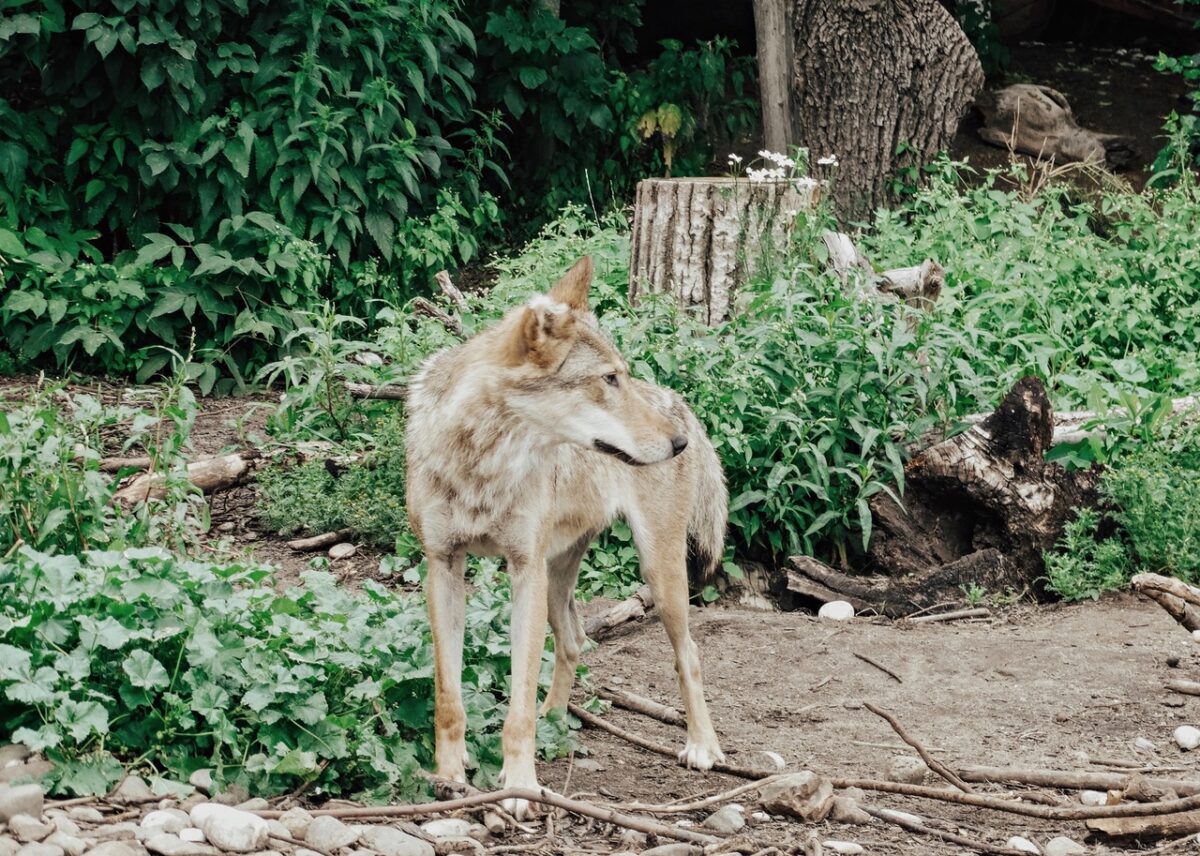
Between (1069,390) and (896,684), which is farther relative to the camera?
(1069,390)

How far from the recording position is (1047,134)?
46.4 ft

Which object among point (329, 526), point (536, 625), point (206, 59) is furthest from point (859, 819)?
point (206, 59)

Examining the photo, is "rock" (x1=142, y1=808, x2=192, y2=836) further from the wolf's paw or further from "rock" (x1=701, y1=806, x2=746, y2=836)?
the wolf's paw

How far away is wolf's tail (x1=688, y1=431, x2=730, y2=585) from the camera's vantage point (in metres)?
5.70

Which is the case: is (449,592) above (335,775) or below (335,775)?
above

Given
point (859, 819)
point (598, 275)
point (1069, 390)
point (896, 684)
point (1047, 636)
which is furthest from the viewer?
point (598, 275)

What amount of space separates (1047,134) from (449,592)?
1134cm

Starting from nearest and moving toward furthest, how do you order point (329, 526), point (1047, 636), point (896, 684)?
point (896, 684), point (1047, 636), point (329, 526)

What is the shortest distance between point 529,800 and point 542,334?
1.48 meters

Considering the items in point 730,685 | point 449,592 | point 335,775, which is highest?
point 449,592

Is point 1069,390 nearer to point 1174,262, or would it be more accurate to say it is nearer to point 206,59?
point 1174,262

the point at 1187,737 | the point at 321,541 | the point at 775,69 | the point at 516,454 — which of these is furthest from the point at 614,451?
the point at 775,69

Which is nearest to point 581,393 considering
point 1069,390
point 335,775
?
point 335,775

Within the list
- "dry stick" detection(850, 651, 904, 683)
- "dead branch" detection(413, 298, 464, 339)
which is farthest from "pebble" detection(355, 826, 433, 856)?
"dead branch" detection(413, 298, 464, 339)
